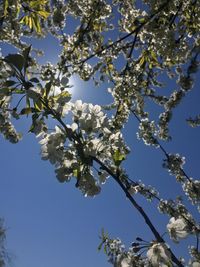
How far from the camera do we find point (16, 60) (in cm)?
136

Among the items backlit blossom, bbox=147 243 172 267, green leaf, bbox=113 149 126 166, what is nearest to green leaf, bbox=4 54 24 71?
green leaf, bbox=113 149 126 166

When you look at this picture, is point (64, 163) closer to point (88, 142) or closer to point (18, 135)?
point (88, 142)

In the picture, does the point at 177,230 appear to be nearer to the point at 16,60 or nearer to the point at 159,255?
the point at 159,255

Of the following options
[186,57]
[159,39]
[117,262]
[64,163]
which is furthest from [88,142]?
[186,57]

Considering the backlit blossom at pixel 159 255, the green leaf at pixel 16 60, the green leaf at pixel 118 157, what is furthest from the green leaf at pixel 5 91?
the backlit blossom at pixel 159 255

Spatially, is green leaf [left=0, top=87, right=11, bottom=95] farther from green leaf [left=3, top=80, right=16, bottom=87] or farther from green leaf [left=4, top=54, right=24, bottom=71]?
green leaf [left=4, top=54, right=24, bottom=71]

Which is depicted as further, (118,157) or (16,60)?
(118,157)

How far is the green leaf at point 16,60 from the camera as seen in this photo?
1.34 metres

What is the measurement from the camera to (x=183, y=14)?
13.6 feet

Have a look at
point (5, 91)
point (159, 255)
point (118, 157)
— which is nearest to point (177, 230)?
point (159, 255)

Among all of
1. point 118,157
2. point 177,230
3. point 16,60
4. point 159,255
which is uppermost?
point 16,60

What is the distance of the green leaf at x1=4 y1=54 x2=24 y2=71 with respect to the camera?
4.41 ft

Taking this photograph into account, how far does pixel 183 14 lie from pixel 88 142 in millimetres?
3157

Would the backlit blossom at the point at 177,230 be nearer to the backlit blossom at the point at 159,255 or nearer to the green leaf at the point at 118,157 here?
the backlit blossom at the point at 159,255
